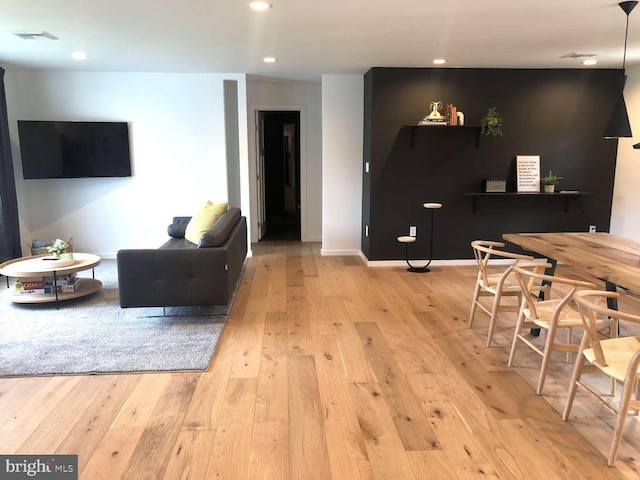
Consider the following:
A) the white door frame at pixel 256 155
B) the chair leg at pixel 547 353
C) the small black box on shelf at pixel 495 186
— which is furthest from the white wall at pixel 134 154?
the chair leg at pixel 547 353

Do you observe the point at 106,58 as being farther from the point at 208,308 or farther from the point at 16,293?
the point at 208,308

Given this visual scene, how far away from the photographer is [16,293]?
14.8ft

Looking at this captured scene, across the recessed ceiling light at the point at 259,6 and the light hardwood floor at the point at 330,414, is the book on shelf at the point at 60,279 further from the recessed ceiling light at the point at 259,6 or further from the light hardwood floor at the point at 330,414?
the recessed ceiling light at the point at 259,6

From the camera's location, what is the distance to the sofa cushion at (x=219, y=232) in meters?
4.03

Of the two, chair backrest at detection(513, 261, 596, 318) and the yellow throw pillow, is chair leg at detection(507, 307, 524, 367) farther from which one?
the yellow throw pillow

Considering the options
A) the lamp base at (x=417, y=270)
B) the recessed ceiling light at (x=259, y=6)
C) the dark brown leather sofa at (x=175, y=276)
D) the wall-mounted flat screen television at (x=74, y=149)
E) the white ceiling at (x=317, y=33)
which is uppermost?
the white ceiling at (x=317, y=33)

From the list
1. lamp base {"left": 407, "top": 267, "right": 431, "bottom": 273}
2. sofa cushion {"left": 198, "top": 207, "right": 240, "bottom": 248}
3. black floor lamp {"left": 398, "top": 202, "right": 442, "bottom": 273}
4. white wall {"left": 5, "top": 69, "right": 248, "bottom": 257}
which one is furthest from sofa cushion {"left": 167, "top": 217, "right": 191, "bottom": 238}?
lamp base {"left": 407, "top": 267, "right": 431, "bottom": 273}

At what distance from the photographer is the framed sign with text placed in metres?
5.83

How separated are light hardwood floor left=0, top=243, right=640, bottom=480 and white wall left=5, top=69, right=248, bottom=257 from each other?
3.06 m

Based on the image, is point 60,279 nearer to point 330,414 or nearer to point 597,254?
point 330,414

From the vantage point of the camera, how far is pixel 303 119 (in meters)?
7.30

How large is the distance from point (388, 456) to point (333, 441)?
0.28 metres

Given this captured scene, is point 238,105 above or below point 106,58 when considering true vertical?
below

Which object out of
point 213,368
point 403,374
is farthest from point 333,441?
point 213,368
